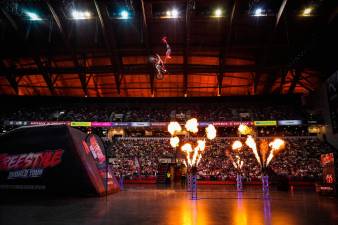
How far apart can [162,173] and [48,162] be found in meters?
20.3

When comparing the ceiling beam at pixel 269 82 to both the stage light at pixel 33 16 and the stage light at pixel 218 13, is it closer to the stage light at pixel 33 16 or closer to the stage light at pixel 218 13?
the stage light at pixel 218 13

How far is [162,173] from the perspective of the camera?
30312mm

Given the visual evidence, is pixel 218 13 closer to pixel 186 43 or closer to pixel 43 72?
pixel 186 43

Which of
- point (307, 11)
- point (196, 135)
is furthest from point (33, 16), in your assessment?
point (307, 11)

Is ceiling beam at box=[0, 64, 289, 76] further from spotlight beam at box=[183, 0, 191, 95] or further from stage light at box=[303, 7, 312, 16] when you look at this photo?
stage light at box=[303, 7, 312, 16]

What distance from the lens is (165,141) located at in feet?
124

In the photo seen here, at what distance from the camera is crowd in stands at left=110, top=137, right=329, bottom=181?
2950 centimetres

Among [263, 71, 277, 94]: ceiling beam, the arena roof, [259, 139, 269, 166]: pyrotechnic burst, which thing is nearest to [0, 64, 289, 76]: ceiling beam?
the arena roof

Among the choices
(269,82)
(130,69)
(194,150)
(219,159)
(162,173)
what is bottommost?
(162,173)

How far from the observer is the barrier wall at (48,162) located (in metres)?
11.0

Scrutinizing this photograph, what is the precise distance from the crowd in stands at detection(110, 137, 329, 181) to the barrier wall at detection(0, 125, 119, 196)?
17187 millimetres

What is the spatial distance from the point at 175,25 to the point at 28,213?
2778 centimetres

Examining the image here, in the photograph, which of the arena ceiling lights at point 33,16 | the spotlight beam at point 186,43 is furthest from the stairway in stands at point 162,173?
the arena ceiling lights at point 33,16

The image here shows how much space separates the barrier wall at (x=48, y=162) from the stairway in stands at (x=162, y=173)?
18.3 meters
